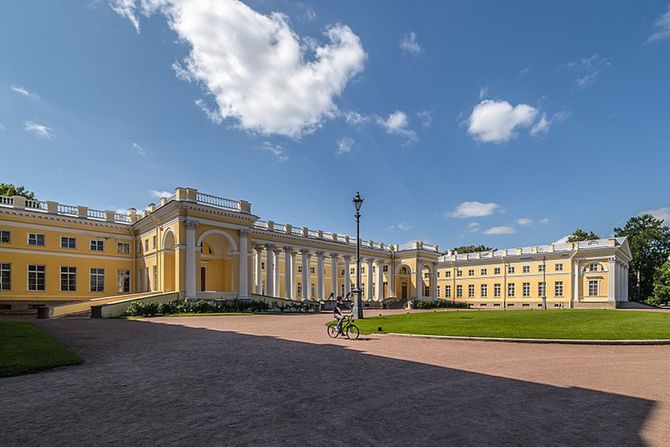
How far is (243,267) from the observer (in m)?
35.6

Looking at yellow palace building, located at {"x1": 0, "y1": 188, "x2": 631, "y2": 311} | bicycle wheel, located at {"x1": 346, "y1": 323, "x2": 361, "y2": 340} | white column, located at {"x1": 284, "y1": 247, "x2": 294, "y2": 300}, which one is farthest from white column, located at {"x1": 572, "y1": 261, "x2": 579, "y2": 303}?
bicycle wheel, located at {"x1": 346, "y1": 323, "x2": 361, "y2": 340}

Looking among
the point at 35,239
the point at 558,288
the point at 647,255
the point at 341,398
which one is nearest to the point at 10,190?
the point at 35,239

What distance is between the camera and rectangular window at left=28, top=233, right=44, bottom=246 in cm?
3309

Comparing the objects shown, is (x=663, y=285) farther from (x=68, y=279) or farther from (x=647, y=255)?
(x=68, y=279)

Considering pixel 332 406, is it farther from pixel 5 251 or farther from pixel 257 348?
pixel 5 251

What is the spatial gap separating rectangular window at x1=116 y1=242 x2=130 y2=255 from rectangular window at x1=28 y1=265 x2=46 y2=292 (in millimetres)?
6166

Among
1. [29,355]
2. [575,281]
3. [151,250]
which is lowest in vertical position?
[575,281]

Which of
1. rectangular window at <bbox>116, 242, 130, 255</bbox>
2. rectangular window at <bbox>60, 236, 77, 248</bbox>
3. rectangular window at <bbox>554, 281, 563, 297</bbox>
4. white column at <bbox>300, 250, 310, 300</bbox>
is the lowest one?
rectangular window at <bbox>554, 281, 563, 297</bbox>

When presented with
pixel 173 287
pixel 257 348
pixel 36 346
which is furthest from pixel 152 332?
pixel 173 287

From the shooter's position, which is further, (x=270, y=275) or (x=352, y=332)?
(x=270, y=275)

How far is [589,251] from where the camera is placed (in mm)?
55719

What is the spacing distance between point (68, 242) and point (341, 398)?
37536mm

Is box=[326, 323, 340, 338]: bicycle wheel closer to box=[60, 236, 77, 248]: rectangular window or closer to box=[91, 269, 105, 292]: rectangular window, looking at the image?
box=[91, 269, 105, 292]: rectangular window

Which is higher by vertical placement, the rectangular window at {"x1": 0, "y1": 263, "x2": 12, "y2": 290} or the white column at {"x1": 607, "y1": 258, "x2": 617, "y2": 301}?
the rectangular window at {"x1": 0, "y1": 263, "x2": 12, "y2": 290}
